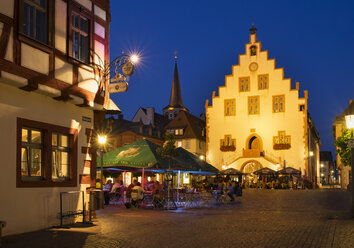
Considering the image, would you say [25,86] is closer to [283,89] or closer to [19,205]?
[19,205]

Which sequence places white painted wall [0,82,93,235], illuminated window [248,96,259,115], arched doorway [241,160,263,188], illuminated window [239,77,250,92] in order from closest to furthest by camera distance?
white painted wall [0,82,93,235] < arched doorway [241,160,263,188] < illuminated window [248,96,259,115] < illuminated window [239,77,250,92]

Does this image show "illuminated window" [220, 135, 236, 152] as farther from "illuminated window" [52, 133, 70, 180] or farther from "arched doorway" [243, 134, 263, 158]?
"illuminated window" [52, 133, 70, 180]

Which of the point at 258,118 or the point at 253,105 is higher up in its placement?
the point at 253,105

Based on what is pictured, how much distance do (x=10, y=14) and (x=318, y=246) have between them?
8179 millimetres

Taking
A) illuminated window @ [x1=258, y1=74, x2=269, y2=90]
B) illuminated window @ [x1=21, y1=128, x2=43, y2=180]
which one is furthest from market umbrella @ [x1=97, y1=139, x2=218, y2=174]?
illuminated window @ [x1=258, y1=74, x2=269, y2=90]

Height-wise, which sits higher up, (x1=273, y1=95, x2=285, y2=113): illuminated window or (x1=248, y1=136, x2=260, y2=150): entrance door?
(x1=273, y1=95, x2=285, y2=113): illuminated window

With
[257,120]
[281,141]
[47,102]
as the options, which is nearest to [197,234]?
[47,102]

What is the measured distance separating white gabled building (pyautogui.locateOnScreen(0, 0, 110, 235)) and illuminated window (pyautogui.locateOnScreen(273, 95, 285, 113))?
127ft

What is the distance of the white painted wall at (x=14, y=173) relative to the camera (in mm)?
10203

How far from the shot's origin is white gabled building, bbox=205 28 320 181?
50156 mm

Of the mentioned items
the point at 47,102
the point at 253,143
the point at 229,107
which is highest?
the point at 229,107

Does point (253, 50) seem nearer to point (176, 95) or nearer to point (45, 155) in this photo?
point (45, 155)

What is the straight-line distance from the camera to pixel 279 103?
5100cm

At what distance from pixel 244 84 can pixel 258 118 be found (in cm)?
420
